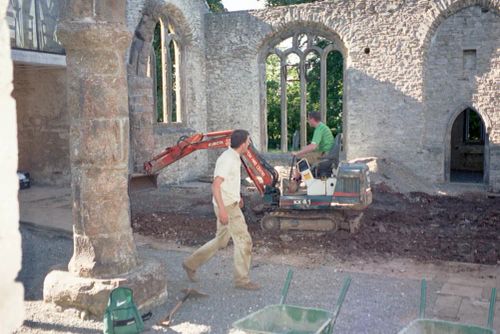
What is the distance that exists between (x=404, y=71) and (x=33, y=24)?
9.08 metres

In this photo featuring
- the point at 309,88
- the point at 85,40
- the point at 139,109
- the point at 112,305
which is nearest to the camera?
the point at 112,305

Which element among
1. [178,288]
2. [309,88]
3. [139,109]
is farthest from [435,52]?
[178,288]

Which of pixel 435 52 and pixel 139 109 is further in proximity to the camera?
pixel 435 52

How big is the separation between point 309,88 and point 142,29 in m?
12.0

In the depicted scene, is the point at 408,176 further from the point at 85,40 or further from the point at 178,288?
the point at 85,40

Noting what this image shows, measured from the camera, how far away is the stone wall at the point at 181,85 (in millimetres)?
13273

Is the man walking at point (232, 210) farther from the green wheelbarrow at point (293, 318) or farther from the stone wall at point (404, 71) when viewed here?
the stone wall at point (404, 71)

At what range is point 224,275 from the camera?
283 inches

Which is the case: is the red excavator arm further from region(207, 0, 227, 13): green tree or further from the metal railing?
region(207, 0, 227, 13): green tree

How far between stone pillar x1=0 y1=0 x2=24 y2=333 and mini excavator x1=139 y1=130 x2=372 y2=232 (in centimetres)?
701

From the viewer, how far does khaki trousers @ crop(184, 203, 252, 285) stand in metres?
6.30

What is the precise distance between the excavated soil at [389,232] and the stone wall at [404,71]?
2.94m

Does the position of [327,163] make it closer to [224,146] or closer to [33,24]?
[224,146]

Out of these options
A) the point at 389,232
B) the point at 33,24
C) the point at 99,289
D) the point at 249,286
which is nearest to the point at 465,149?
the point at 389,232
